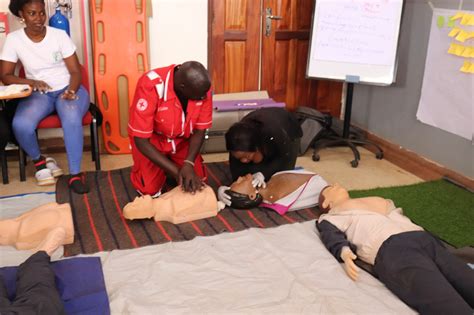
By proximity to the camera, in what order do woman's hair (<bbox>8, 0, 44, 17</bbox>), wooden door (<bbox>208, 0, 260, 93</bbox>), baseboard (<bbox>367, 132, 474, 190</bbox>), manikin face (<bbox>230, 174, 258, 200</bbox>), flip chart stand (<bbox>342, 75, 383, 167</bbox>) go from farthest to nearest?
wooden door (<bbox>208, 0, 260, 93</bbox>), flip chart stand (<bbox>342, 75, 383, 167</bbox>), baseboard (<bbox>367, 132, 474, 190</bbox>), woman's hair (<bbox>8, 0, 44, 17</bbox>), manikin face (<bbox>230, 174, 258, 200</bbox>)

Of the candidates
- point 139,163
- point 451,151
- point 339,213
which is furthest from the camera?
point 451,151

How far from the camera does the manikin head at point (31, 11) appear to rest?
276 cm

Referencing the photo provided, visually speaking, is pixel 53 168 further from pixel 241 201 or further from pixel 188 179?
pixel 241 201

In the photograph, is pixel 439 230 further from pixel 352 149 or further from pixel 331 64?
pixel 331 64

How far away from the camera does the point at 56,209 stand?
2234 millimetres

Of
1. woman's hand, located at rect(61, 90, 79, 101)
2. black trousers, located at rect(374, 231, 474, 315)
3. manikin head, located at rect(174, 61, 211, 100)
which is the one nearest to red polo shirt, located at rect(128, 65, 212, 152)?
manikin head, located at rect(174, 61, 211, 100)

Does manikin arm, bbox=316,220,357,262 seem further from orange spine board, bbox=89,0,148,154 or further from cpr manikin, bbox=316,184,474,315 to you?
orange spine board, bbox=89,0,148,154

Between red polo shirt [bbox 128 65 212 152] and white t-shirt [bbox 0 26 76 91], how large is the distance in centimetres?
83

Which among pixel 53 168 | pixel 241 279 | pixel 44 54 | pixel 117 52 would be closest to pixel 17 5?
pixel 44 54

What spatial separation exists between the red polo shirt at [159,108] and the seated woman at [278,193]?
1.33ft

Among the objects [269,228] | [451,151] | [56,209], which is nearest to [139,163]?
[56,209]

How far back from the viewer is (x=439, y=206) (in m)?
2.74

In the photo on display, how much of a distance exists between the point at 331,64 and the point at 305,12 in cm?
60

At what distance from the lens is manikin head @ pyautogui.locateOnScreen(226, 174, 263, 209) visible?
8.33ft
